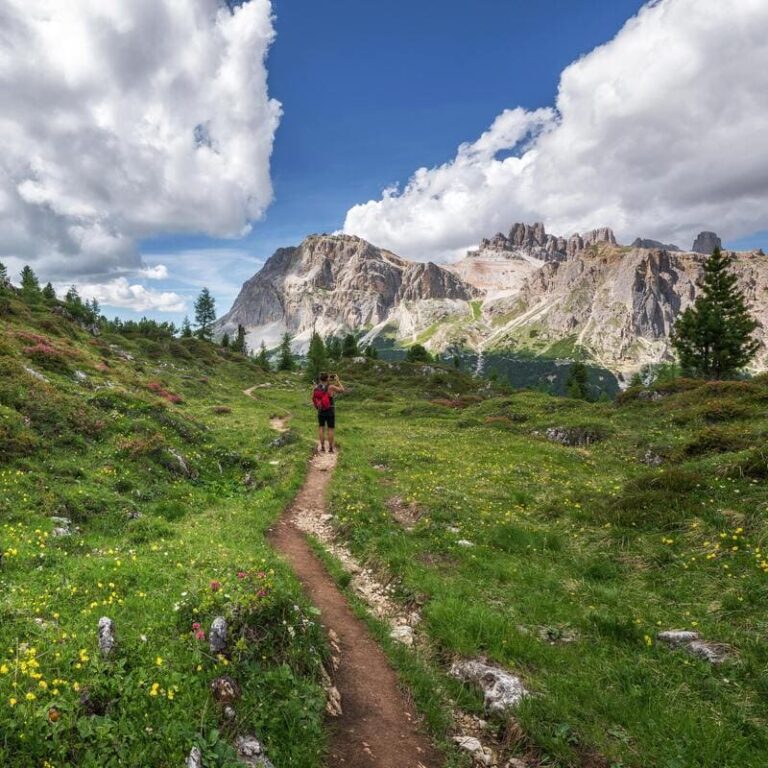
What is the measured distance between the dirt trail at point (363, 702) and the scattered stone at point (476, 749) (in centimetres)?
51

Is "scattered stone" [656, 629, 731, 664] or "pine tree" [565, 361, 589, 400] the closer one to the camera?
"scattered stone" [656, 629, 731, 664]

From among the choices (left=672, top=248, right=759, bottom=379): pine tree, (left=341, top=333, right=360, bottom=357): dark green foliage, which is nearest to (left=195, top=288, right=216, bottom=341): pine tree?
(left=341, top=333, right=360, bottom=357): dark green foliage

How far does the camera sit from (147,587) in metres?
9.85

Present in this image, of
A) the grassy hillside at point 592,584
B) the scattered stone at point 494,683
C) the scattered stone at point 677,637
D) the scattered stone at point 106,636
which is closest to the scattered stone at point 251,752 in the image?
the scattered stone at point 106,636

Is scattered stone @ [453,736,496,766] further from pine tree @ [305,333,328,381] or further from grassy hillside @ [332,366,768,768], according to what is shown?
pine tree @ [305,333,328,381]

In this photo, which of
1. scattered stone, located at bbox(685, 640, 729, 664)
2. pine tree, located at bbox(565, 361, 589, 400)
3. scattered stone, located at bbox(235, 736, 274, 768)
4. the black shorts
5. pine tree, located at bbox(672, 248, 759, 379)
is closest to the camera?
scattered stone, located at bbox(235, 736, 274, 768)

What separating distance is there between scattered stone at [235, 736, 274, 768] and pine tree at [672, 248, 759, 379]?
77.6 m

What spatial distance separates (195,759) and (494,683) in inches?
218

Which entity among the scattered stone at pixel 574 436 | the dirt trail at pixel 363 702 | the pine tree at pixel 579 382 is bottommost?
the dirt trail at pixel 363 702

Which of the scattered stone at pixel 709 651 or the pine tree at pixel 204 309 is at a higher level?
the pine tree at pixel 204 309

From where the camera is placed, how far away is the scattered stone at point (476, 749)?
7.70m

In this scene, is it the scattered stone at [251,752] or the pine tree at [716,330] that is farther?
the pine tree at [716,330]

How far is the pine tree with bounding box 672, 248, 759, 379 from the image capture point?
66.5 m

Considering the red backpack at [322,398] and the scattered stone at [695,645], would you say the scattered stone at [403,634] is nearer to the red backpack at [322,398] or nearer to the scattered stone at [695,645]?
the scattered stone at [695,645]
